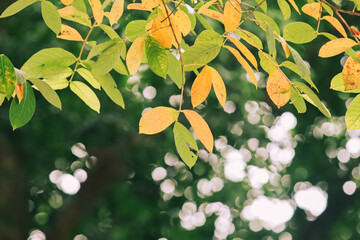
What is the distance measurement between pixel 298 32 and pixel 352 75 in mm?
157

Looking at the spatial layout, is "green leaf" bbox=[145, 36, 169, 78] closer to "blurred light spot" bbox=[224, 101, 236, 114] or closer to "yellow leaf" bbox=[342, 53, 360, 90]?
"yellow leaf" bbox=[342, 53, 360, 90]

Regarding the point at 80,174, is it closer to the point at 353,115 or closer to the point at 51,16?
the point at 51,16

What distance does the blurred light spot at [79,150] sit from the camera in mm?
6066

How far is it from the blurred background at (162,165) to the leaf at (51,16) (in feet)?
8.06

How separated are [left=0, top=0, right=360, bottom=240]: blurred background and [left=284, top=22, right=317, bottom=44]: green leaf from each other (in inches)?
99.8

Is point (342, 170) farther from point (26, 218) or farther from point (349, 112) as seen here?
point (349, 112)

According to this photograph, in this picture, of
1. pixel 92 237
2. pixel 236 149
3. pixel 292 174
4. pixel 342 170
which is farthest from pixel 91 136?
pixel 342 170

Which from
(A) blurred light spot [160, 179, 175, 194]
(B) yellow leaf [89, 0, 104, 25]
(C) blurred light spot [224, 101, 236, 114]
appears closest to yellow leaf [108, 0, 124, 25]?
(B) yellow leaf [89, 0, 104, 25]

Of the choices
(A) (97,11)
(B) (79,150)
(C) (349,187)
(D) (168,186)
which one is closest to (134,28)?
(A) (97,11)

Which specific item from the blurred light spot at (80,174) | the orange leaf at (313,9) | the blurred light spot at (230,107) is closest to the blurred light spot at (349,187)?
the blurred light spot at (230,107)

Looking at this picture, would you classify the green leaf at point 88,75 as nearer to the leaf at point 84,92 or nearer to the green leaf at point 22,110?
the leaf at point 84,92

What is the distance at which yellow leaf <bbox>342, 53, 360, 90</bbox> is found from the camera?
89cm

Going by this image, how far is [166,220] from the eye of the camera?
6.40m

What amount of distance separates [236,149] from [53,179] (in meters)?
2.57
